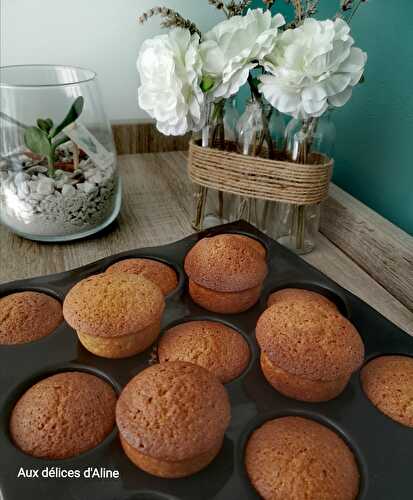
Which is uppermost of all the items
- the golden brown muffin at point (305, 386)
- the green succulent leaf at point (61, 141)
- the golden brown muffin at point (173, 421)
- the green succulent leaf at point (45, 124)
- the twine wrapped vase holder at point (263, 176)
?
the green succulent leaf at point (45, 124)

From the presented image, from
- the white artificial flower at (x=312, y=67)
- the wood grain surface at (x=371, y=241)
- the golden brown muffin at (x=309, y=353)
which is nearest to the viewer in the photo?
the golden brown muffin at (x=309, y=353)

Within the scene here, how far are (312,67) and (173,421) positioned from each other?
564 mm

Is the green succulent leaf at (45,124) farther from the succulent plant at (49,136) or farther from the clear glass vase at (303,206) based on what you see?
the clear glass vase at (303,206)

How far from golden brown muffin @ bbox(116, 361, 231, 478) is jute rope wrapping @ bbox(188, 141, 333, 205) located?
1.55ft

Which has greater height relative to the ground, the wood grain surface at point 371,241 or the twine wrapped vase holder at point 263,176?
the twine wrapped vase holder at point 263,176

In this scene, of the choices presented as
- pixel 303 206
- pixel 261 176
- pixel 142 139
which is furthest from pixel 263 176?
pixel 142 139

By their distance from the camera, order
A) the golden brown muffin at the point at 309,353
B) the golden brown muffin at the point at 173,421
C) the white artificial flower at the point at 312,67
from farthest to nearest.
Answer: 1. the white artificial flower at the point at 312,67
2. the golden brown muffin at the point at 309,353
3. the golden brown muffin at the point at 173,421

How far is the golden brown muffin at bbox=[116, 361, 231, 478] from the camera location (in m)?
0.50

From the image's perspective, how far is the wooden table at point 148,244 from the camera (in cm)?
92

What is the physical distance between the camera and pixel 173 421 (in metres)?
0.51

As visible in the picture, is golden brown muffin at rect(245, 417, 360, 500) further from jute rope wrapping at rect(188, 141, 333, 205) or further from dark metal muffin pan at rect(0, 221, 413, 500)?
jute rope wrapping at rect(188, 141, 333, 205)

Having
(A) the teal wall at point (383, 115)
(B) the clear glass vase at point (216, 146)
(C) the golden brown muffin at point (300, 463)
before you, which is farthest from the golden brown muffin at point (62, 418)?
(A) the teal wall at point (383, 115)

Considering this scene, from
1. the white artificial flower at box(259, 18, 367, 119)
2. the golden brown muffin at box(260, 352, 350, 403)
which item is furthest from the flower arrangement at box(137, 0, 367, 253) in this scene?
the golden brown muffin at box(260, 352, 350, 403)

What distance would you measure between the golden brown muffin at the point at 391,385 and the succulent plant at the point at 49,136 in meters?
0.69
